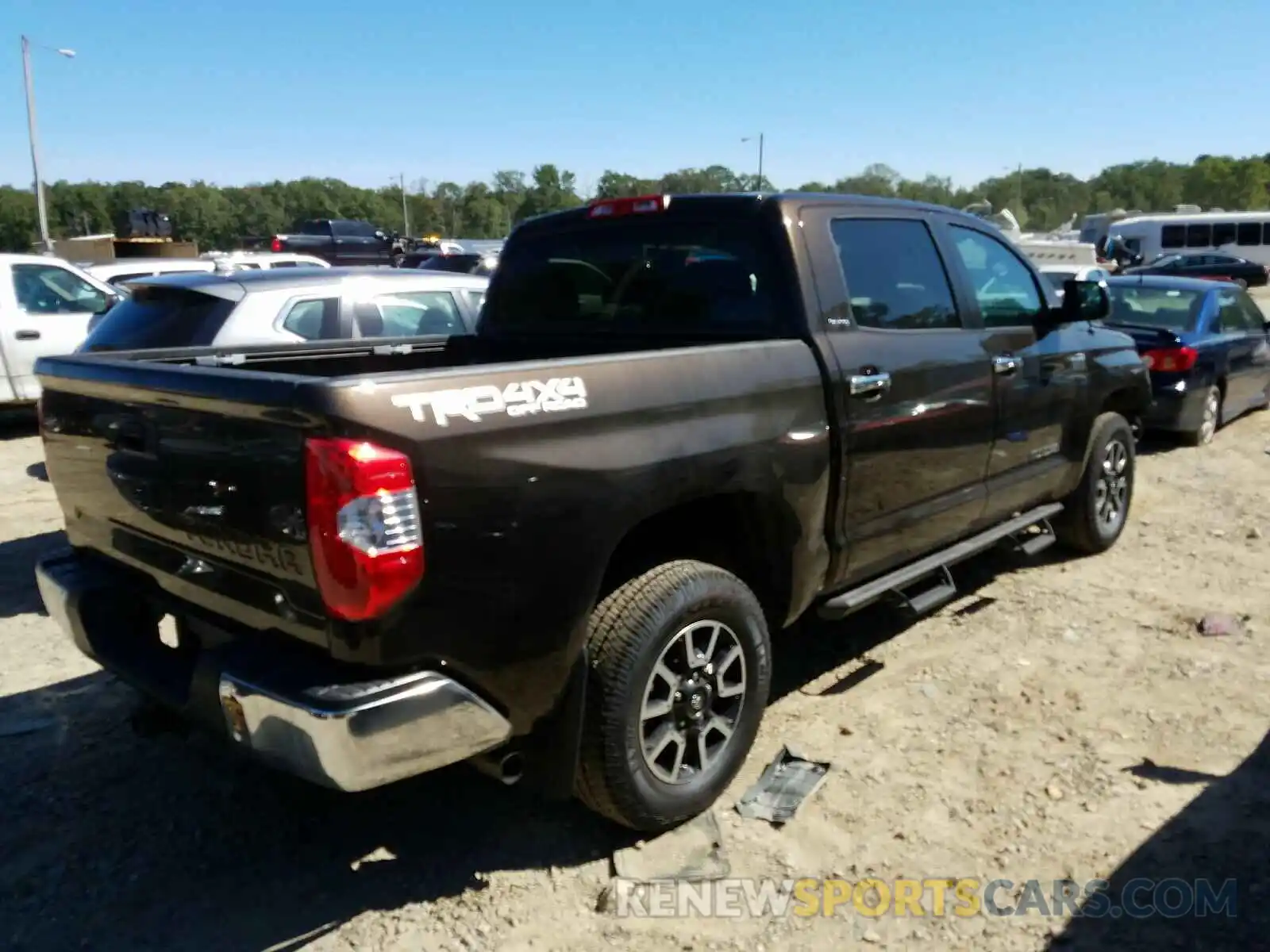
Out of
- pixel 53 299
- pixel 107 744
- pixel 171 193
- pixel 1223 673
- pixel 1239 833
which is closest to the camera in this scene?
pixel 1239 833

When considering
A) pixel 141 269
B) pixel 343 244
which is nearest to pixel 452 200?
pixel 343 244

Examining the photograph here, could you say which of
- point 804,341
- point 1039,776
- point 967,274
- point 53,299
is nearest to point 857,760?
point 1039,776

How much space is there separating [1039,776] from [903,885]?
2.84 feet

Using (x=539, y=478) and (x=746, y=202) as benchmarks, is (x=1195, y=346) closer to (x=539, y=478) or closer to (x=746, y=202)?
(x=746, y=202)

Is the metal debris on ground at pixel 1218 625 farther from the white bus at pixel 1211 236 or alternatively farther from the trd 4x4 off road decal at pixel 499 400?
the white bus at pixel 1211 236

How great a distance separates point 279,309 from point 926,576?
4.16 metres

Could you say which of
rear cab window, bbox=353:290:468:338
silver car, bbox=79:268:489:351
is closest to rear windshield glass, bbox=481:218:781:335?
silver car, bbox=79:268:489:351

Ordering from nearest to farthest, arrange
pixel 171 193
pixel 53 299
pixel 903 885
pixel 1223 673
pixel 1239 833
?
pixel 903 885
pixel 1239 833
pixel 1223 673
pixel 53 299
pixel 171 193

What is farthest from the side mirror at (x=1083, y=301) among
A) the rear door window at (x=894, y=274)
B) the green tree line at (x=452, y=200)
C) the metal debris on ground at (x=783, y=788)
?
the green tree line at (x=452, y=200)

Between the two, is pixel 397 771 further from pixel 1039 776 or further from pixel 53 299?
pixel 53 299

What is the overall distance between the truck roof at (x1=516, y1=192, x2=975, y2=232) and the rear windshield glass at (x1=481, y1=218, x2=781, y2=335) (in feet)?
0.17

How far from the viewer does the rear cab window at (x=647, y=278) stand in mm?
3693

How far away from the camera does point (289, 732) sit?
2369 mm

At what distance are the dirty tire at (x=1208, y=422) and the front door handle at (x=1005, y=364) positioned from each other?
5570 millimetres
